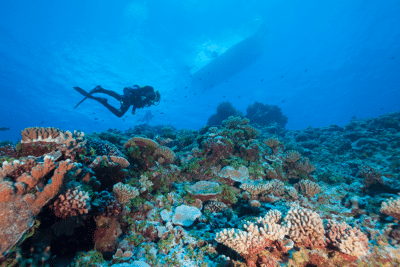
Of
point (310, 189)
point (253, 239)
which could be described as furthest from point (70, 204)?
point (310, 189)

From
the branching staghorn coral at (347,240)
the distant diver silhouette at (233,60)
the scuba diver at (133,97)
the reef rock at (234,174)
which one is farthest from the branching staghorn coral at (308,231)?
the distant diver silhouette at (233,60)

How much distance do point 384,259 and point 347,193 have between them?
384cm

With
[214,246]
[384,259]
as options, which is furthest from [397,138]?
[214,246]

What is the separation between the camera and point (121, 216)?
373 centimetres

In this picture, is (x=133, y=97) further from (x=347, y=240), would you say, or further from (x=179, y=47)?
(x=179, y=47)

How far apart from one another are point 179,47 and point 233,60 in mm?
14573

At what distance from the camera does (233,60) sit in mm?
38281

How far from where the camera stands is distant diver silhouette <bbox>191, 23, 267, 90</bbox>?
3578cm

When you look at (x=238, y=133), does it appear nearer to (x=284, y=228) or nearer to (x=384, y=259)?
(x=284, y=228)

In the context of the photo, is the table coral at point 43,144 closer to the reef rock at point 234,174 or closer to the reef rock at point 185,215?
the reef rock at point 185,215

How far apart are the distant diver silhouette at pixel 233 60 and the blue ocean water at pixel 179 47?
136cm

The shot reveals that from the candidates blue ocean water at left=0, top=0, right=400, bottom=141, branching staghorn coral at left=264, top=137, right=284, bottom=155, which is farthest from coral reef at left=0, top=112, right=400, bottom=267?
blue ocean water at left=0, top=0, right=400, bottom=141

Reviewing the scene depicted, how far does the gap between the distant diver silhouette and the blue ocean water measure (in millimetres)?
1361

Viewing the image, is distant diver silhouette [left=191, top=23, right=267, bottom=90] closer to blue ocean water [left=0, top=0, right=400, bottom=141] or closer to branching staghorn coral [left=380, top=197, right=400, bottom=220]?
blue ocean water [left=0, top=0, right=400, bottom=141]
